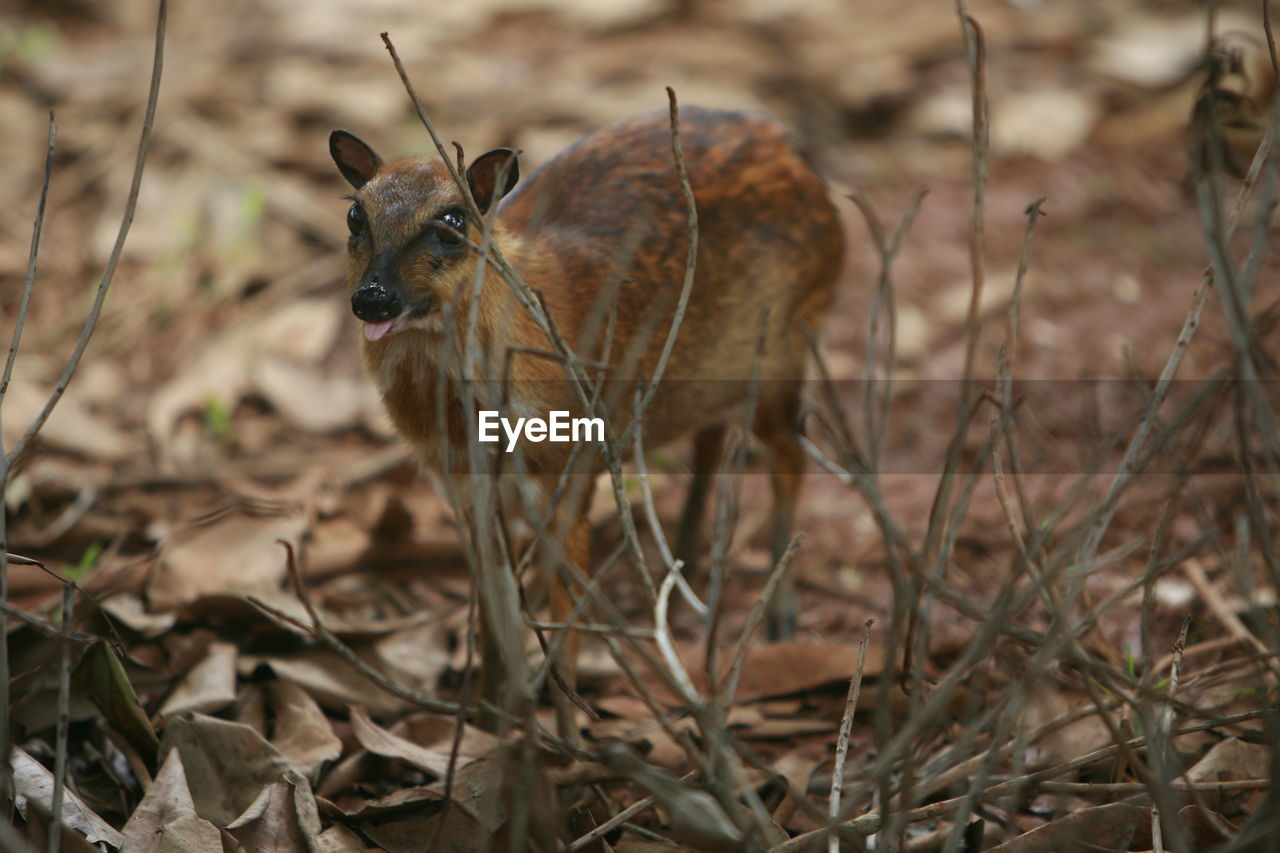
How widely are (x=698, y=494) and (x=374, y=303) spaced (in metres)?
2.34

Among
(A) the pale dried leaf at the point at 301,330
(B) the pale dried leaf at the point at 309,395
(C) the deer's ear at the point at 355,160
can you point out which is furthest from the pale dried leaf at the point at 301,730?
(A) the pale dried leaf at the point at 301,330

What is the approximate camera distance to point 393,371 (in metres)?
4.03

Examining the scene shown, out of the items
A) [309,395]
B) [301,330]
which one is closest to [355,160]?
[309,395]

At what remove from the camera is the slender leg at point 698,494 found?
17.9 feet

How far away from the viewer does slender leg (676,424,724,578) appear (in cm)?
545

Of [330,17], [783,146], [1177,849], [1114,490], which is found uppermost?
[330,17]

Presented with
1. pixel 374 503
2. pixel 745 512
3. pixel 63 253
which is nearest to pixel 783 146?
pixel 745 512

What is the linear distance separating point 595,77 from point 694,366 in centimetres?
451

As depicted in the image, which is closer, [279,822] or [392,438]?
[279,822]

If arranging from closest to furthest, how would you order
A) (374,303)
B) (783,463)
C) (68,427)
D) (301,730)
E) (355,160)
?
(374,303), (301,730), (355,160), (783,463), (68,427)

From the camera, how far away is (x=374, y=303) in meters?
3.54

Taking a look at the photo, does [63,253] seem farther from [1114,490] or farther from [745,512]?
[1114,490]

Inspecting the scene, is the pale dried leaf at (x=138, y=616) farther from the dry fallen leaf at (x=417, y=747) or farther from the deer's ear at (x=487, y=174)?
the deer's ear at (x=487, y=174)

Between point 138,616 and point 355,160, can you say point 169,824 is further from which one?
point 355,160
